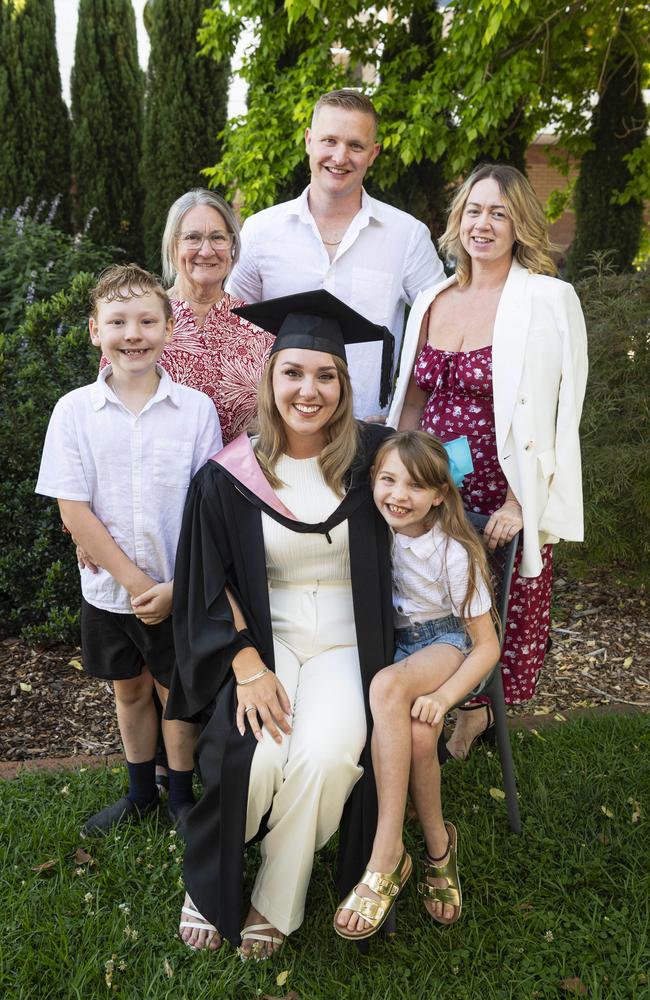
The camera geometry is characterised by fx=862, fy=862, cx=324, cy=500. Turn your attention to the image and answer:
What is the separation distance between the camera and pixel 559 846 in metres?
3.00

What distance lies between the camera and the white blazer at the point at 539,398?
9.52 feet

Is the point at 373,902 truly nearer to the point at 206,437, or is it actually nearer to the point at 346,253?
the point at 206,437

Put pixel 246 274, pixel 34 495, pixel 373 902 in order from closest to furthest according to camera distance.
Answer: pixel 373 902 → pixel 246 274 → pixel 34 495

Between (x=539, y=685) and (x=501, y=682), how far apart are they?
1.57 metres

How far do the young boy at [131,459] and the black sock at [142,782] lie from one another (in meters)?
0.43

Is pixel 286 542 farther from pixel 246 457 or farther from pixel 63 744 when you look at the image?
pixel 63 744

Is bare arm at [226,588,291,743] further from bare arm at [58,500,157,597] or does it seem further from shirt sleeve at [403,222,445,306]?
shirt sleeve at [403,222,445,306]

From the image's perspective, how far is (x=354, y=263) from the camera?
3373 mm

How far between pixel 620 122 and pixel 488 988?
9.71m

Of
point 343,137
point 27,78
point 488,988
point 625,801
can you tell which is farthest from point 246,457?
point 27,78

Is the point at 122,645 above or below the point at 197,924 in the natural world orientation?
above

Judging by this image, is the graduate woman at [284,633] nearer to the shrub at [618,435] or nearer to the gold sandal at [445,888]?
the gold sandal at [445,888]

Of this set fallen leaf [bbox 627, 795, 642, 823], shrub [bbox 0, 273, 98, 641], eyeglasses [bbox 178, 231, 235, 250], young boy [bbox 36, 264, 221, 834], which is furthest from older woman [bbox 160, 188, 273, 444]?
fallen leaf [bbox 627, 795, 642, 823]

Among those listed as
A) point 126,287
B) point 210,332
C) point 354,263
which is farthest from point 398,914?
point 354,263
